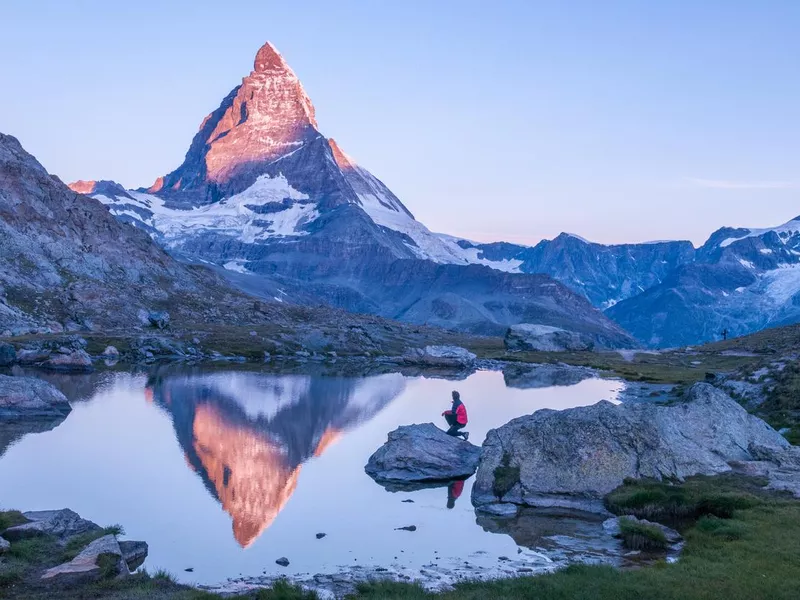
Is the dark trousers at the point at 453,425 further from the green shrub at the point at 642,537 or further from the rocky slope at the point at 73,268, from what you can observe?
the rocky slope at the point at 73,268

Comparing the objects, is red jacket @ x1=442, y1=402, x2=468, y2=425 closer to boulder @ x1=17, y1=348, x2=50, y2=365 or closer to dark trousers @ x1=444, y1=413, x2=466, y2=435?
dark trousers @ x1=444, y1=413, x2=466, y2=435

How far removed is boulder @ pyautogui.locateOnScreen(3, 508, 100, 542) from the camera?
2373cm

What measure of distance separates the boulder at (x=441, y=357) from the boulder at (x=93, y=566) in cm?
10739

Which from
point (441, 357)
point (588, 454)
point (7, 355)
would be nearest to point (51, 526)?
point (588, 454)

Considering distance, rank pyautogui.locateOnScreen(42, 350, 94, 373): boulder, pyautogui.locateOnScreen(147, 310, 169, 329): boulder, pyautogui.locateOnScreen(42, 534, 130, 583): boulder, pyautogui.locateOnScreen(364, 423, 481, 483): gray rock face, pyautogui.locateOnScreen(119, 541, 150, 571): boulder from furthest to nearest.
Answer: pyautogui.locateOnScreen(147, 310, 169, 329): boulder < pyautogui.locateOnScreen(42, 350, 94, 373): boulder < pyautogui.locateOnScreen(364, 423, 481, 483): gray rock face < pyautogui.locateOnScreen(119, 541, 150, 571): boulder < pyautogui.locateOnScreen(42, 534, 130, 583): boulder

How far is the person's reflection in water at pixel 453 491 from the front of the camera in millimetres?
33938

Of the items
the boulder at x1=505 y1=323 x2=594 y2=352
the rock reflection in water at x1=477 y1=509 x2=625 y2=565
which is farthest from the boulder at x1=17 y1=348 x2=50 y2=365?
the boulder at x1=505 y1=323 x2=594 y2=352

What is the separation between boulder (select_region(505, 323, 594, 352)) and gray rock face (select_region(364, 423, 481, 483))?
431 feet

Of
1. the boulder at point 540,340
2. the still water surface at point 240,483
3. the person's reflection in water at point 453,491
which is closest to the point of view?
the still water surface at point 240,483

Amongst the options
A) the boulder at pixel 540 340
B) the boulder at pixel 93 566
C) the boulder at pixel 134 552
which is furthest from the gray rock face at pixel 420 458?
the boulder at pixel 540 340

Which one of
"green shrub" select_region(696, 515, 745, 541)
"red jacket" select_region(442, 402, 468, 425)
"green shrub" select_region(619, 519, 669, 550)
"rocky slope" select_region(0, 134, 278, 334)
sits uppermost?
"rocky slope" select_region(0, 134, 278, 334)

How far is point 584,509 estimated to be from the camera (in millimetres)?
31344

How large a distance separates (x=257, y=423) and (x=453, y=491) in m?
23.8

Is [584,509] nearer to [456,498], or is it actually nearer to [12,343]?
[456,498]
